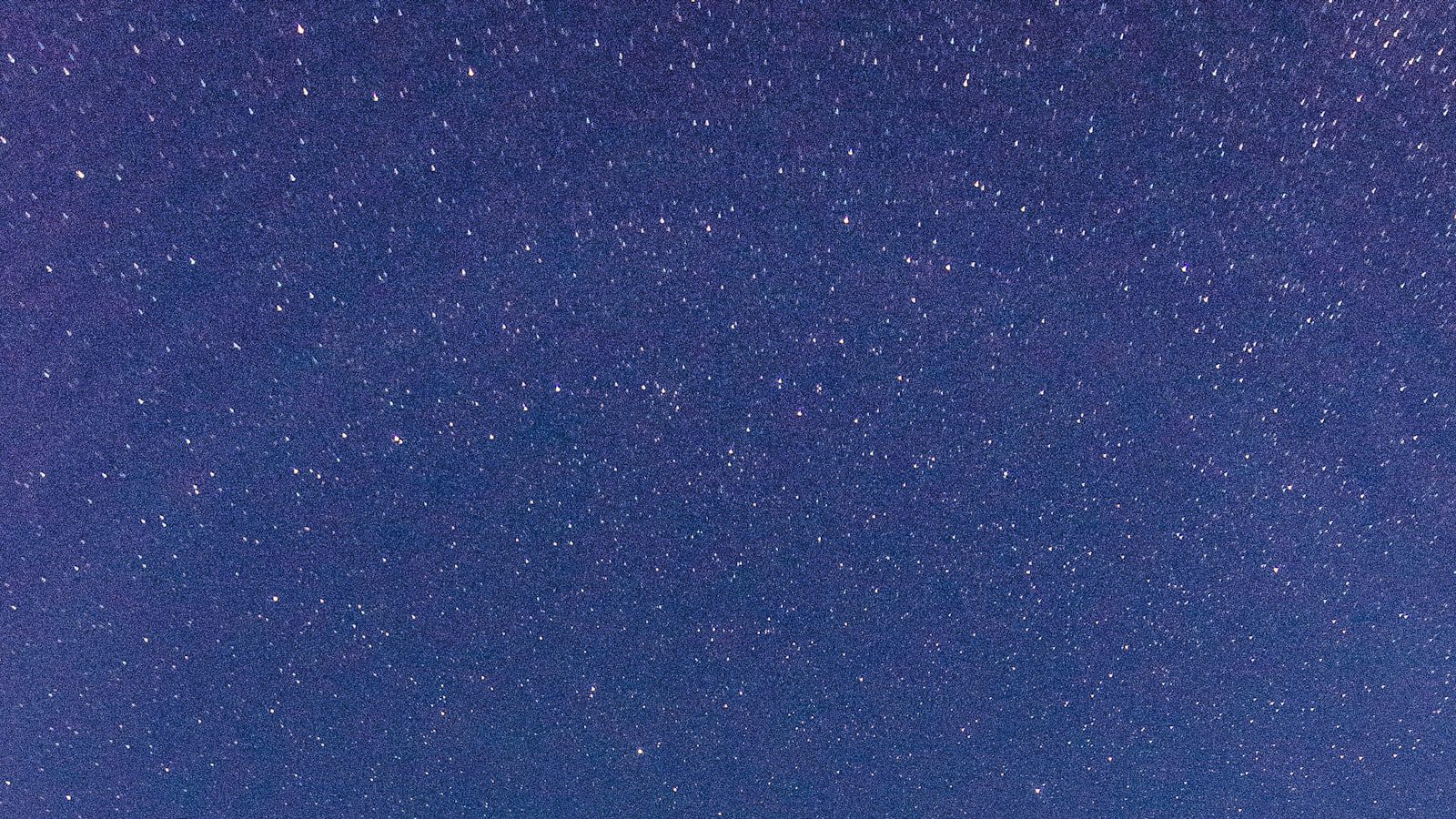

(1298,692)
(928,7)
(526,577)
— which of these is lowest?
(1298,692)

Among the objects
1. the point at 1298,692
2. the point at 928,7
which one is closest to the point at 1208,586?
the point at 1298,692

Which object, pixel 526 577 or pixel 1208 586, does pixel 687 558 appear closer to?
pixel 526 577

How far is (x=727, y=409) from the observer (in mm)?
498

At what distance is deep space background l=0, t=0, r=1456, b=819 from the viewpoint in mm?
438

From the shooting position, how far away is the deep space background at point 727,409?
1.44 feet

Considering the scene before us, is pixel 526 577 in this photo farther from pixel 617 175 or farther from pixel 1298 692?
pixel 1298 692

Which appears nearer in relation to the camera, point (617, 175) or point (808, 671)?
point (617, 175)

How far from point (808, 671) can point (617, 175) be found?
0.31 metres

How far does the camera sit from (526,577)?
530 mm

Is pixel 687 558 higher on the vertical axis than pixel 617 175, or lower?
lower

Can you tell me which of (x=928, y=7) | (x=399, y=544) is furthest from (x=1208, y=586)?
(x=399, y=544)

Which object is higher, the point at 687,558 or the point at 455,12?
the point at 455,12

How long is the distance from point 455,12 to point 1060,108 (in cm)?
29

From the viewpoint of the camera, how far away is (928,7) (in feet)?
1.40
